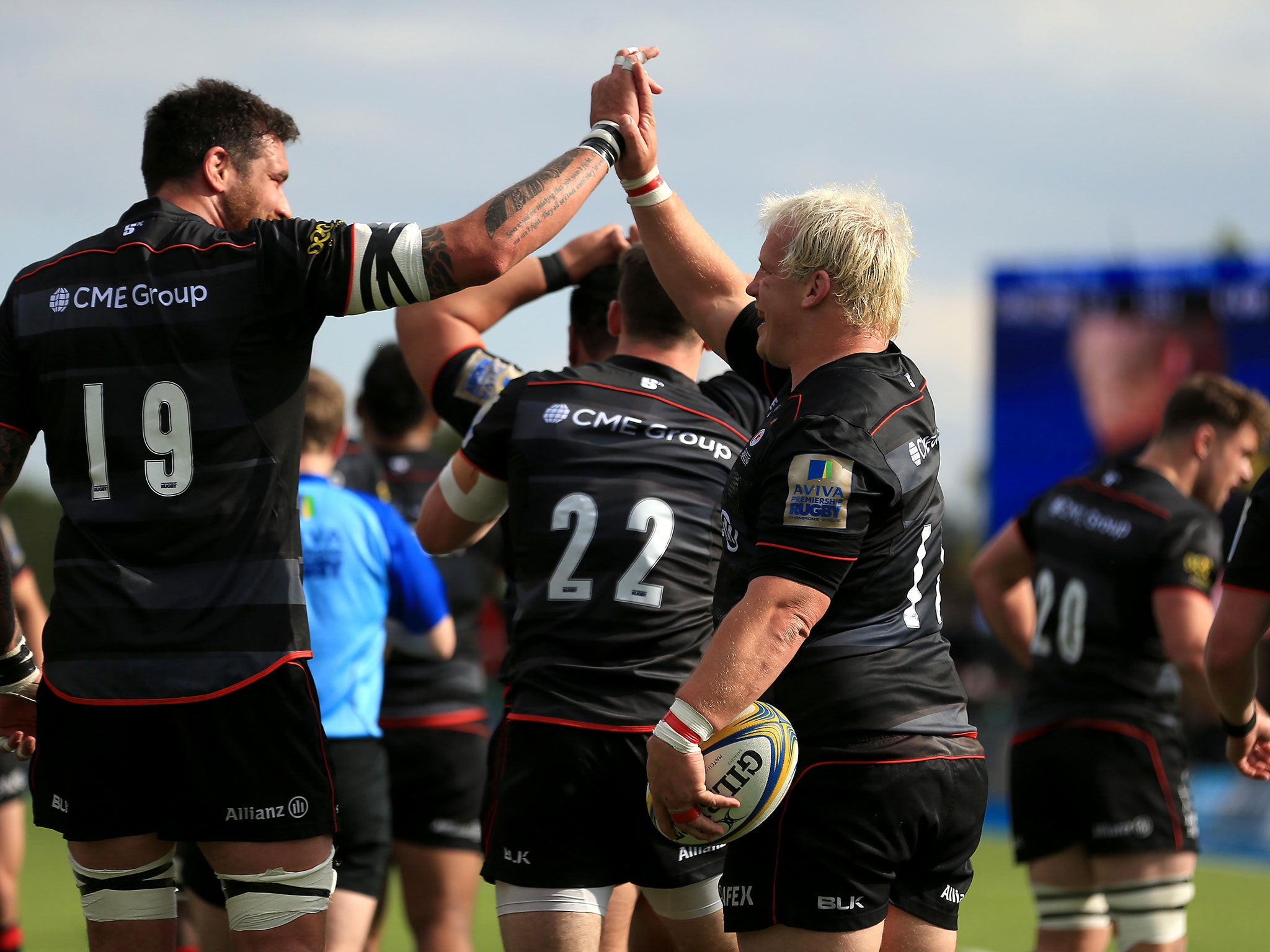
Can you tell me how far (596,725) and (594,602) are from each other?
36 centimetres

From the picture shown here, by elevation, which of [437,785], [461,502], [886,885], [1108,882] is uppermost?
[461,502]

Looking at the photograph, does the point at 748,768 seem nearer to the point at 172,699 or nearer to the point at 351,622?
the point at 172,699

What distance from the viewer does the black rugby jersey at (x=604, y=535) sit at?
3.92 m

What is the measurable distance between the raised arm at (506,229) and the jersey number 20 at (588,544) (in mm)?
836

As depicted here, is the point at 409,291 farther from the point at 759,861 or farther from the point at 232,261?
the point at 759,861

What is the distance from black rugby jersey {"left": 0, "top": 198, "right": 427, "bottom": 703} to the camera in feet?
10.9

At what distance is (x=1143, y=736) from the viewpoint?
590 centimetres

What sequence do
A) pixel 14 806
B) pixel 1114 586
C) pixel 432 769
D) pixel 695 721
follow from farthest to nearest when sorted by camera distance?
pixel 14 806
pixel 432 769
pixel 1114 586
pixel 695 721

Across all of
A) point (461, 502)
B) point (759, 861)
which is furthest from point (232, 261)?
point (759, 861)

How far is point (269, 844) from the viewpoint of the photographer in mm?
3334

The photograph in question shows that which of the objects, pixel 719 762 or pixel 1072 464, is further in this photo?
pixel 1072 464

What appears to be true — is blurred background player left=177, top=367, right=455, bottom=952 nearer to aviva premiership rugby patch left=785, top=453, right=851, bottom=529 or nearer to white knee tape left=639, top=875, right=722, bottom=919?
white knee tape left=639, top=875, right=722, bottom=919

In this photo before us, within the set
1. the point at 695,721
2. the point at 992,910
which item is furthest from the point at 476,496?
the point at 992,910

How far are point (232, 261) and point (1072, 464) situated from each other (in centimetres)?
1444
